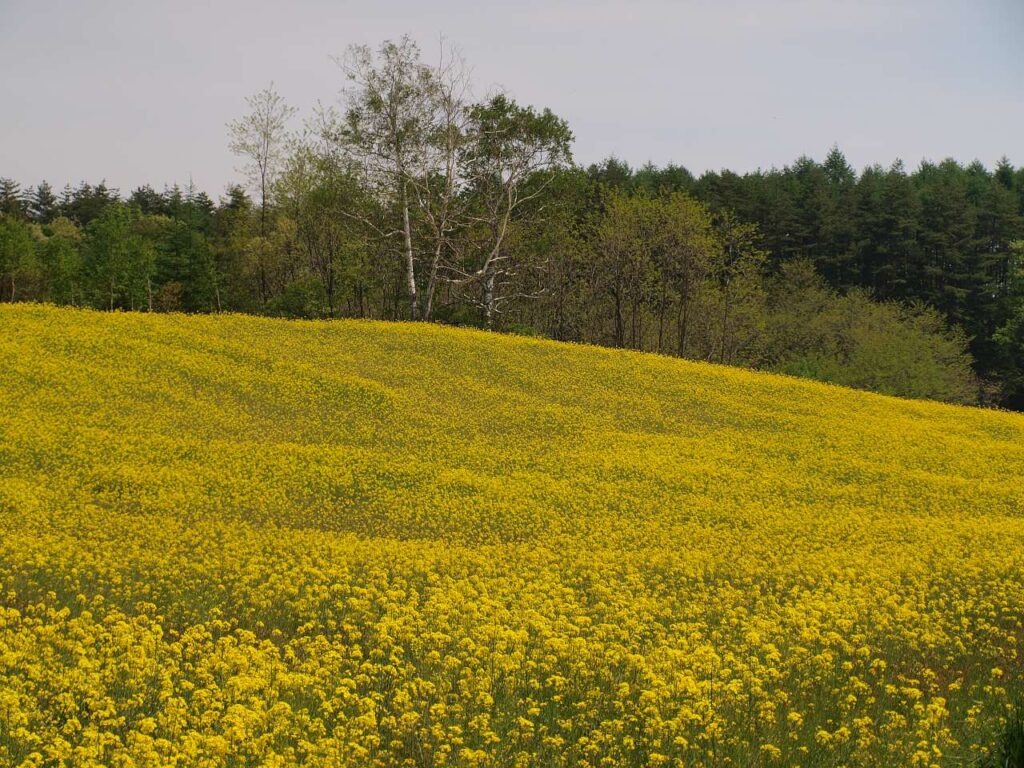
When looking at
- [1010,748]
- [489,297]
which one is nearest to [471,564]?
[1010,748]

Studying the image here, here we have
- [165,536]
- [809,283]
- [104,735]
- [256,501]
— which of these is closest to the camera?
[104,735]

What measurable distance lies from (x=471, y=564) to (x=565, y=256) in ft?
169

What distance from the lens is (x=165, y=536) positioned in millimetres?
17000

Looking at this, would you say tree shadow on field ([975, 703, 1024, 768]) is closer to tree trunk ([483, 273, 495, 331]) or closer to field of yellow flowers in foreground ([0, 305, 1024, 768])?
field of yellow flowers in foreground ([0, 305, 1024, 768])

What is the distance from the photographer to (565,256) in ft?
216

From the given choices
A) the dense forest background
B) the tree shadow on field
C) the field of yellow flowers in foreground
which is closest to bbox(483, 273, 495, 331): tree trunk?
the dense forest background

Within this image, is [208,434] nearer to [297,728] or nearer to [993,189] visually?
[297,728]

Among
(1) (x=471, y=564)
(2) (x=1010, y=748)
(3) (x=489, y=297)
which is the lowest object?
(1) (x=471, y=564)

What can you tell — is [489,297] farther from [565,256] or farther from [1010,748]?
[1010,748]

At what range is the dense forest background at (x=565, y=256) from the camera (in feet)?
185

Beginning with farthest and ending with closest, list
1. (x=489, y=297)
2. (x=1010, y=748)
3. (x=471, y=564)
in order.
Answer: (x=489, y=297) < (x=471, y=564) < (x=1010, y=748)

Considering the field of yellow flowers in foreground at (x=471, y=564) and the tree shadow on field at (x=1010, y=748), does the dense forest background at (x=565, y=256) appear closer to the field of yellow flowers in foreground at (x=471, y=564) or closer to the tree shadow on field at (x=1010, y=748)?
the field of yellow flowers in foreground at (x=471, y=564)

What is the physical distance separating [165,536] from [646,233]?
50.2 metres

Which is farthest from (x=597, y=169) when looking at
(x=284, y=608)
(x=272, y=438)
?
(x=284, y=608)
